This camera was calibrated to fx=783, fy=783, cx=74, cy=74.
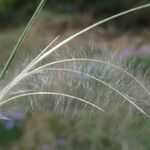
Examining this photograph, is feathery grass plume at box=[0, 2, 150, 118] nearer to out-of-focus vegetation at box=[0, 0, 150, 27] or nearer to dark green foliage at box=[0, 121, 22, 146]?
dark green foliage at box=[0, 121, 22, 146]

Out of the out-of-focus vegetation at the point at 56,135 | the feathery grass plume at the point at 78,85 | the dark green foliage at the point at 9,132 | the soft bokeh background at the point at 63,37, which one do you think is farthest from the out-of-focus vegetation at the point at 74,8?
the feathery grass plume at the point at 78,85

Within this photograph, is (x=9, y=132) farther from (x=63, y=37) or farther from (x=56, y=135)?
(x=63, y=37)

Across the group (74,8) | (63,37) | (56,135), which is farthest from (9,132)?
(74,8)

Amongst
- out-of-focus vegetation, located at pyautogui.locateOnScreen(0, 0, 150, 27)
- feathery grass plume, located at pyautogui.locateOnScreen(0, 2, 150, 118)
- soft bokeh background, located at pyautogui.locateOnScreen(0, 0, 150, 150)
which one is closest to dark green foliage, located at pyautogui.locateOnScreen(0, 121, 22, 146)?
soft bokeh background, located at pyautogui.locateOnScreen(0, 0, 150, 150)

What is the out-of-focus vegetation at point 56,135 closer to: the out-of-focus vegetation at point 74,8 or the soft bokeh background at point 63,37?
the soft bokeh background at point 63,37

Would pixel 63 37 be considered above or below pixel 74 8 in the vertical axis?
below

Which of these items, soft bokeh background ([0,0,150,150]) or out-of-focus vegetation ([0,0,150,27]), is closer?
soft bokeh background ([0,0,150,150])
